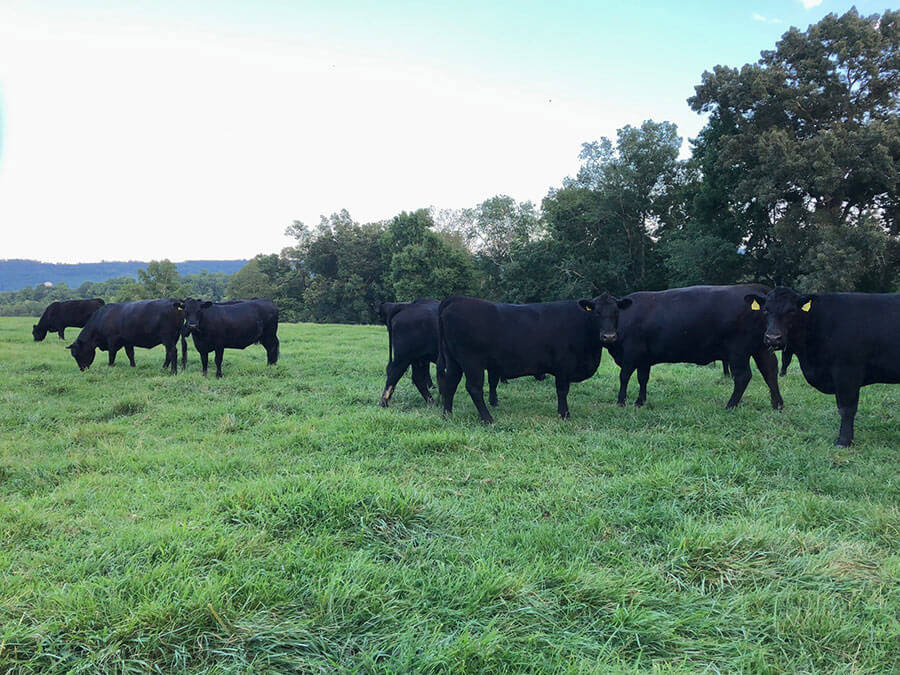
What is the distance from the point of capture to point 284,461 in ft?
17.6

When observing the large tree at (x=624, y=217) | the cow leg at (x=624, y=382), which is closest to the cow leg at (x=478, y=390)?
the cow leg at (x=624, y=382)

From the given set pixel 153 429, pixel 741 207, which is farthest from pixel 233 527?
pixel 741 207

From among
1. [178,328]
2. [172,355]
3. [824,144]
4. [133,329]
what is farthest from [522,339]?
[824,144]

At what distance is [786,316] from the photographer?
644cm

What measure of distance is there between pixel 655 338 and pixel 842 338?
2.76 metres

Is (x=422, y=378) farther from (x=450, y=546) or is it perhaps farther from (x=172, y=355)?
(x=172, y=355)

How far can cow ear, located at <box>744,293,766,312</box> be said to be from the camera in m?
7.00

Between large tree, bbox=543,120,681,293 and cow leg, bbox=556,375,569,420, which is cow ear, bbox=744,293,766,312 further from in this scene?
large tree, bbox=543,120,681,293

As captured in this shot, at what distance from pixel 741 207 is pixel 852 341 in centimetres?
2652

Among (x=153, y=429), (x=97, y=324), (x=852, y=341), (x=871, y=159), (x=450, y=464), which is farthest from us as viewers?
(x=871, y=159)

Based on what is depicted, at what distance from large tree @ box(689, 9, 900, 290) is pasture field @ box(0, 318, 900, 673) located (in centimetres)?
2082

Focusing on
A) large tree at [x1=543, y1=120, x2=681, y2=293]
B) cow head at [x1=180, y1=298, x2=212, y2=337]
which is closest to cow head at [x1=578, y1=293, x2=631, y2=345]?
cow head at [x1=180, y1=298, x2=212, y2=337]

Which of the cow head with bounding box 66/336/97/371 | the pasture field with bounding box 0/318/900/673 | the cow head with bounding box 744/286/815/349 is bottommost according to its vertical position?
the pasture field with bounding box 0/318/900/673

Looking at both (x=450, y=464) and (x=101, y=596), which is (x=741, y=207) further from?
(x=101, y=596)
